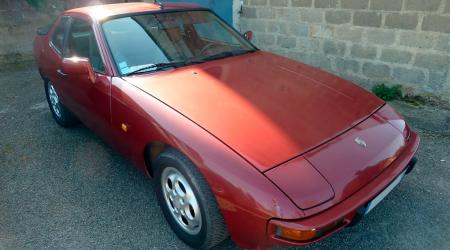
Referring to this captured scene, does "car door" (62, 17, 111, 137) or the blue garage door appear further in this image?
the blue garage door

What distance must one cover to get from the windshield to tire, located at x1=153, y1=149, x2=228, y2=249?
0.89 metres

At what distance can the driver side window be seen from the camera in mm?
2775

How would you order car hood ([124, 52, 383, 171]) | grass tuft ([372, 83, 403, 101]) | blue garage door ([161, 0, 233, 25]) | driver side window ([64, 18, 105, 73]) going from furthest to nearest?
blue garage door ([161, 0, 233, 25]) → grass tuft ([372, 83, 403, 101]) → driver side window ([64, 18, 105, 73]) → car hood ([124, 52, 383, 171])

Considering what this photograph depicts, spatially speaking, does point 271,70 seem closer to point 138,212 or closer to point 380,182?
point 380,182

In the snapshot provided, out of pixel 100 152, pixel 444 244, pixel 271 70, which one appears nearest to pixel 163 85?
pixel 271 70

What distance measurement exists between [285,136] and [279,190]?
40 cm

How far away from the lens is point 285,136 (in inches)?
75.9

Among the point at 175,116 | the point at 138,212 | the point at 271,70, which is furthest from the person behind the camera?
the point at 271,70

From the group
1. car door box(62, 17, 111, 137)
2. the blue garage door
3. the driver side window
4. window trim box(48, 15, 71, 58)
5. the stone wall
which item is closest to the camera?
car door box(62, 17, 111, 137)

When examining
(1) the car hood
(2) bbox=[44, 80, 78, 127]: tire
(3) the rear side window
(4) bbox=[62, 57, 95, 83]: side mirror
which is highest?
(3) the rear side window

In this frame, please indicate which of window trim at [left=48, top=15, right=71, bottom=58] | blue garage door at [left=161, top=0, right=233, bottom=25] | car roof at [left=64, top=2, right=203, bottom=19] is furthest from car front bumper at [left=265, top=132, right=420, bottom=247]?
blue garage door at [left=161, top=0, right=233, bottom=25]

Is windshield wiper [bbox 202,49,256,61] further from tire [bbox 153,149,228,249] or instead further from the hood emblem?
the hood emblem

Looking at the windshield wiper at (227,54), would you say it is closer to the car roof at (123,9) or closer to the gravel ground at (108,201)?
the car roof at (123,9)

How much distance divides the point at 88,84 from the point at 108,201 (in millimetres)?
1006
